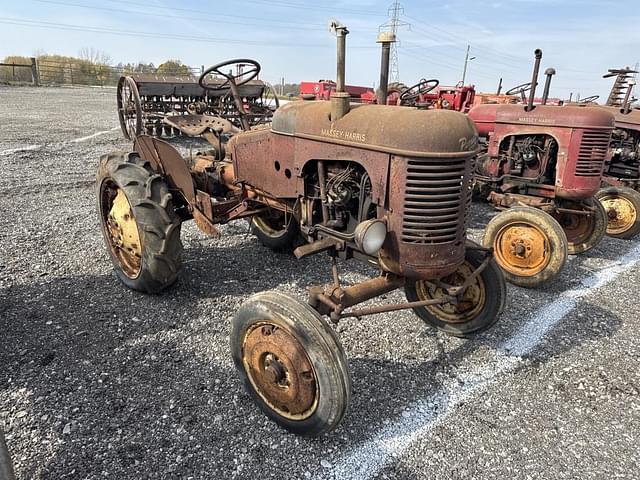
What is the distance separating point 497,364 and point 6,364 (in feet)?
10.1

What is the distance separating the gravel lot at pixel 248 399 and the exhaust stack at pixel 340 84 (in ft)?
5.08

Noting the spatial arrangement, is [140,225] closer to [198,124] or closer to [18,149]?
[198,124]

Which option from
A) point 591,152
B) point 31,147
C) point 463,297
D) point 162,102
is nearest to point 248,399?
point 463,297

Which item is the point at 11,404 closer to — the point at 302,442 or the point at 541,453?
the point at 302,442

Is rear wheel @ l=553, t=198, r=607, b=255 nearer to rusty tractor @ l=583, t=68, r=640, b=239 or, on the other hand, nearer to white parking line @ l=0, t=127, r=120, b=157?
rusty tractor @ l=583, t=68, r=640, b=239

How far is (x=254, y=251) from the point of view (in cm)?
455

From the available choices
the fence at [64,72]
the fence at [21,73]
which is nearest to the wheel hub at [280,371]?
the fence at [64,72]

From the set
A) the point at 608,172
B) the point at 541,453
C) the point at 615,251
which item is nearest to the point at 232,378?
the point at 541,453

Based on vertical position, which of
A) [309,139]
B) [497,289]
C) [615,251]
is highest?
[309,139]

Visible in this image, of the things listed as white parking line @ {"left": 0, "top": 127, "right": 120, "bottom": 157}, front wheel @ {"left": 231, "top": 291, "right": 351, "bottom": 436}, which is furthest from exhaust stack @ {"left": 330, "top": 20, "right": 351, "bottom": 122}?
white parking line @ {"left": 0, "top": 127, "right": 120, "bottom": 157}

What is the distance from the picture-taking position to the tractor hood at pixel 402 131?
2166mm

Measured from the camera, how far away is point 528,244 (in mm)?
4129

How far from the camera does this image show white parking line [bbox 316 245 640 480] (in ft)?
7.07

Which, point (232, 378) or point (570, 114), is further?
point (570, 114)
